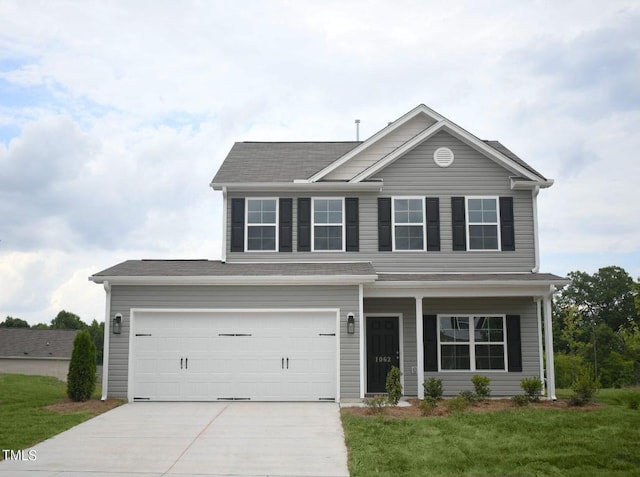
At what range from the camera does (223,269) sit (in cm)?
1636

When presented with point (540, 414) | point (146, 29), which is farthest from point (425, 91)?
point (540, 414)

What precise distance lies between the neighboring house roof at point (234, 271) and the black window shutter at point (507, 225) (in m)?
3.75

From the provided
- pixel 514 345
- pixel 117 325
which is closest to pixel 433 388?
pixel 514 345

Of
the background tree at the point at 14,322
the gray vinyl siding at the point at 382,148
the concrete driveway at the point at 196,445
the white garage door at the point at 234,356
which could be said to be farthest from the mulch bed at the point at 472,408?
the background tree at the point at 14,322

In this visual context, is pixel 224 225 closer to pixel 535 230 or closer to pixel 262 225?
pixel 262 225

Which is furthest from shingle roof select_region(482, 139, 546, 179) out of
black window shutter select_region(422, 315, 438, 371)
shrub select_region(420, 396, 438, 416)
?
shrub select_region(420, 396, 438, 416)

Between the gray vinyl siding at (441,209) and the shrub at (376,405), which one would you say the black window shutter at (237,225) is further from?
the shrub at (376,405)

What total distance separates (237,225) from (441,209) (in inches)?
215

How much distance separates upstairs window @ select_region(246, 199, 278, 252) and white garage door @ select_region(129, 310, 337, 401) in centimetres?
248

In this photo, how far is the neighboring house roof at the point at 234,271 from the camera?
1541 centimetres

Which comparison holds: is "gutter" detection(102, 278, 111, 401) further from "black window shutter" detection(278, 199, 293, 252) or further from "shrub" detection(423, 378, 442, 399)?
"shrub" detection(423, 378, 442, 399)

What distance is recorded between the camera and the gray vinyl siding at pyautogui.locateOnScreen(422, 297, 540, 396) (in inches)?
675

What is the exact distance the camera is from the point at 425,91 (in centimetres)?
1998

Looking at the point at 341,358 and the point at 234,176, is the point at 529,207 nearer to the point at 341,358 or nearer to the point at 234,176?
the point at 341,358
